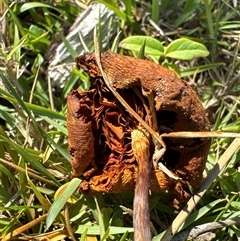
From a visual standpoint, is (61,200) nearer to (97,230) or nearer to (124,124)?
(97,230)

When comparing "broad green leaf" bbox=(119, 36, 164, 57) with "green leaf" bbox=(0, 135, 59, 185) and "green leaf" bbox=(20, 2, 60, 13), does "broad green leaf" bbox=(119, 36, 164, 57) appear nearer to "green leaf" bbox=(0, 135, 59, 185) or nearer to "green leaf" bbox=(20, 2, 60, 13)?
"green leaf" bbox=(20, 2, 60, 13)

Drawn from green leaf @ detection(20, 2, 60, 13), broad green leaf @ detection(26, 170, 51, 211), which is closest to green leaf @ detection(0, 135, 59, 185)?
broad green leaf @ detection(26, 170, 51, 211)

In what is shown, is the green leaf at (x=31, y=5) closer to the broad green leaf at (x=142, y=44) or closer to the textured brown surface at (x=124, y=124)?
the broad green leaf at (x=142, y=44)

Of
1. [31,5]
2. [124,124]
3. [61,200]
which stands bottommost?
[61,200]

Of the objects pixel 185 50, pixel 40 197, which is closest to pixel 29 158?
pixel 40 197

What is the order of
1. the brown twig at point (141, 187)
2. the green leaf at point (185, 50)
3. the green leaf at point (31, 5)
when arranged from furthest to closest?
the green leaf at point (31, 5) < the green leaf at point (185, 50) < the brown twig at point (141, 187)

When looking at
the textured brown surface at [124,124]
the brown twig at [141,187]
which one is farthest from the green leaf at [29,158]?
the brown twig at [141,187]
